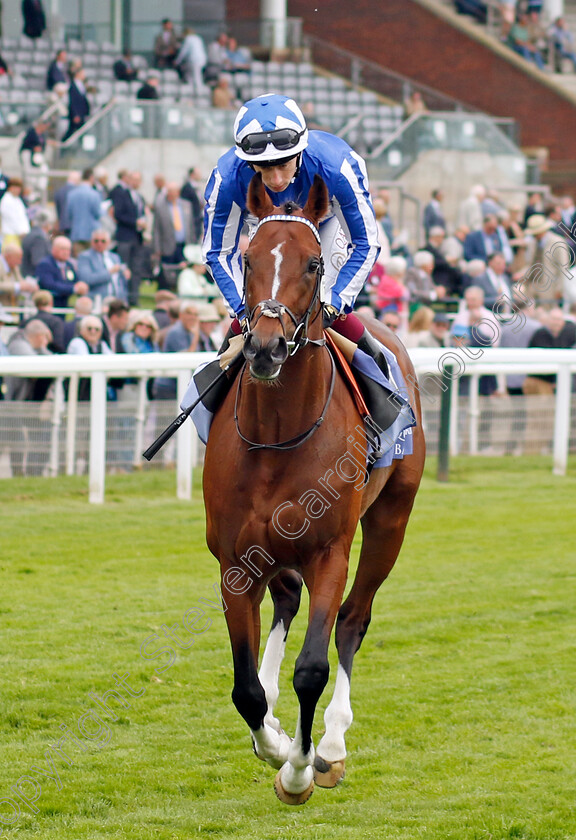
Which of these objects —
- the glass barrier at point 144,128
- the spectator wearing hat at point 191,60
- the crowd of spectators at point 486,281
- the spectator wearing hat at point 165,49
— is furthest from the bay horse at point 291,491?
the spectator wearing hat at point 165,49

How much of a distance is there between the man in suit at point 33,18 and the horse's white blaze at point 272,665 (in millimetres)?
17659

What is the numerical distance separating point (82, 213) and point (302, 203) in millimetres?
8957

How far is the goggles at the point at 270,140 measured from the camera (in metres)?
4.41

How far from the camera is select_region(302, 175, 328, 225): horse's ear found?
4.39 m

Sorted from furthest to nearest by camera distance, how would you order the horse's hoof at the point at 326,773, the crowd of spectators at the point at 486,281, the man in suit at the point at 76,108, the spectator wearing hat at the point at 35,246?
the man in suit at the point at 76,108, the spectator wearing hat at the point at 35,246, the crowd of spectators at the point at 486,281, the horse's hoof at the point at 326,773

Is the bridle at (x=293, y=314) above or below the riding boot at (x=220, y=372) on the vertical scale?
above

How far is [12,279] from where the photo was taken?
1222 cm

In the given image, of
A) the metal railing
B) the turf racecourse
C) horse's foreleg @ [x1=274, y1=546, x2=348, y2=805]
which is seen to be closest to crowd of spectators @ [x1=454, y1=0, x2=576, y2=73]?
the metal railing

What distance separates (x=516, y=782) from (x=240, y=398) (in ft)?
5.84

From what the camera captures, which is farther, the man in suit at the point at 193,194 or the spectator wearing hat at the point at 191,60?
the spectator wearing hat at the point at 191,60

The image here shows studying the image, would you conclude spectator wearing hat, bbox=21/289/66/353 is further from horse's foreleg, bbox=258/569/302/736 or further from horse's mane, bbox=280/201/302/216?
horse's mane, bbox=280/201/302/216

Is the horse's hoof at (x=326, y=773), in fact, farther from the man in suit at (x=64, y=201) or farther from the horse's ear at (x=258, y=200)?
the man in suit at (x=64, y=201)

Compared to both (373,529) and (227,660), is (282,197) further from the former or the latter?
(227,660)

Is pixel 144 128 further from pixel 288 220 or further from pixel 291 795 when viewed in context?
pixel 291 795
